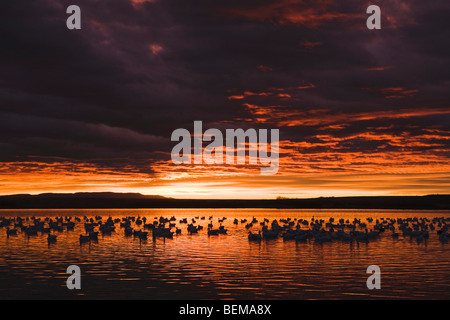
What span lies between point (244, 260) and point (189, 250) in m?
7.90

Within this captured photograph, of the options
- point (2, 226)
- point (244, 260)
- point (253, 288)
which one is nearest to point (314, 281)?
point (253, 288)

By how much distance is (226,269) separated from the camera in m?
31.9

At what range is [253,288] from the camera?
83.5ft

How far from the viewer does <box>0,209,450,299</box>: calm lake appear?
24469mm

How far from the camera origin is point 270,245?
152ft

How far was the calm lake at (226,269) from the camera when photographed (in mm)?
24469
